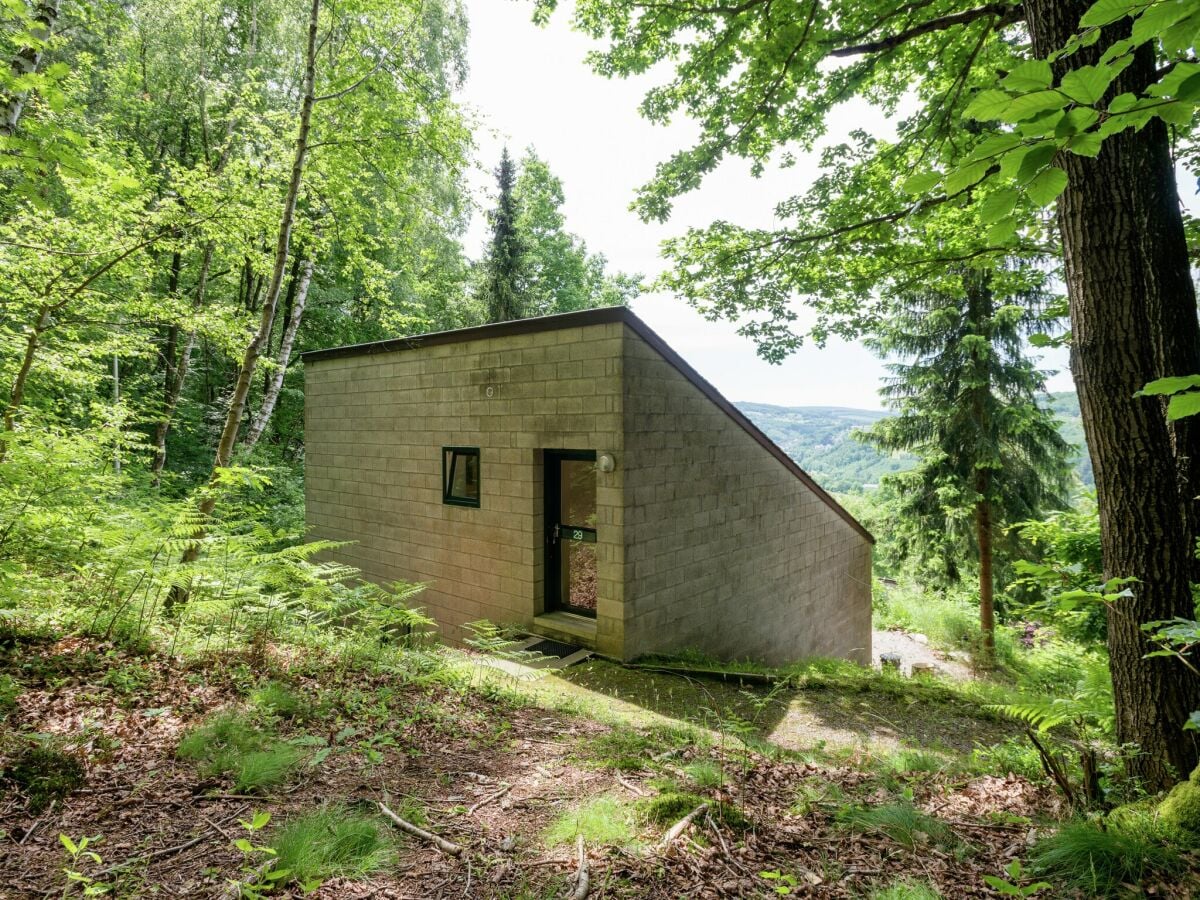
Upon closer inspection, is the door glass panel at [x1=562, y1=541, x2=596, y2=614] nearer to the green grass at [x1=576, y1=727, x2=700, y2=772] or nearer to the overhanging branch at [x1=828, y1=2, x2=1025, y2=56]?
the green grass at [x1=576, y1=727, x2=700, y2=772]

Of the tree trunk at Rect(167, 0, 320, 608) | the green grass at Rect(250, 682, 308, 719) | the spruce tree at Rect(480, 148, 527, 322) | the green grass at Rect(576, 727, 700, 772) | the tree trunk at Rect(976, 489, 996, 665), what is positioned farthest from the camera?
the spruce tree at Rect(480, 148, 527, 322)

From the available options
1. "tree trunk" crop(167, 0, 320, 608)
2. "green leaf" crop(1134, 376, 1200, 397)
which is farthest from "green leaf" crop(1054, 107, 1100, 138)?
"tree trunk" crop(167, 0, 320, 608)

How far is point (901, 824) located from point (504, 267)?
22.1 meters

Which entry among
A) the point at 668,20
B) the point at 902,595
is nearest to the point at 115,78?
the point at 668,20

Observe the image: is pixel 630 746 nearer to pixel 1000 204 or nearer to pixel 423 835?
pixel 423 835

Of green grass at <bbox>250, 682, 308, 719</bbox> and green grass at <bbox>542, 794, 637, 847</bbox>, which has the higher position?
green grass at <bbox>250, 682, 308, 719</bbox>

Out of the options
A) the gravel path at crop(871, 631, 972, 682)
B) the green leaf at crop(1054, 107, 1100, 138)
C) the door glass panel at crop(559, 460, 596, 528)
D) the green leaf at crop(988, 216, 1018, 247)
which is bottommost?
the gravel path at crop(871, 631, 972, 682)

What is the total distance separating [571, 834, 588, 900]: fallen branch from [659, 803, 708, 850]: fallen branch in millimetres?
314

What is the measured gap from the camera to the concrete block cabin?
5742 mm

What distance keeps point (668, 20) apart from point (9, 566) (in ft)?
23.2

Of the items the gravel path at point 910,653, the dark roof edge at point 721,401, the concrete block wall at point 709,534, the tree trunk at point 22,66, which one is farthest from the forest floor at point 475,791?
the gravel path at point 910,653

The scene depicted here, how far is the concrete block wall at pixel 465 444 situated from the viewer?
5746mm

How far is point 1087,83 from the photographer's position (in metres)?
1.20

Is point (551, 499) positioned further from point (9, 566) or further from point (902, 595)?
point (902, 595)
